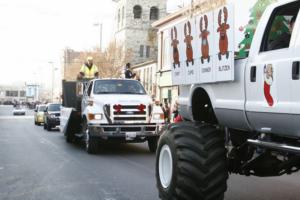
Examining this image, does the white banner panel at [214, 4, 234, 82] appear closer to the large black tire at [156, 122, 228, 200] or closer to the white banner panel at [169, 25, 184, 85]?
the large black tire at [156, 122, 228, 200]

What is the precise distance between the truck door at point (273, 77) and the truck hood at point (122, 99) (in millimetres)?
8926

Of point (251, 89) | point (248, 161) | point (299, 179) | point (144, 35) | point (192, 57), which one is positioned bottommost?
point (299, 179)

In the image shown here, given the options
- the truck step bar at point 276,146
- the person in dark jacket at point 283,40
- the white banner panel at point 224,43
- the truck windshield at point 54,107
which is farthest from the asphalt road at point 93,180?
the truck windshield at point 54,107

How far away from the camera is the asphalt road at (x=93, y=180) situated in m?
8.09

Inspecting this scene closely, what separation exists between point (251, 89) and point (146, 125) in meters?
9.12

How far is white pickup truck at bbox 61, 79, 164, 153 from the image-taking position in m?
14.5

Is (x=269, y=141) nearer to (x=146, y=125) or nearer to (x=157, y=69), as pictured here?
(x=146, y=125)

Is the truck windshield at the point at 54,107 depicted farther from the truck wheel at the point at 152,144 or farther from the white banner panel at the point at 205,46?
the white banner panel at the point at 205,46

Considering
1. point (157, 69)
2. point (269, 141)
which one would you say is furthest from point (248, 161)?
point (157, 69)

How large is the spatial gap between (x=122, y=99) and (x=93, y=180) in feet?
17.9

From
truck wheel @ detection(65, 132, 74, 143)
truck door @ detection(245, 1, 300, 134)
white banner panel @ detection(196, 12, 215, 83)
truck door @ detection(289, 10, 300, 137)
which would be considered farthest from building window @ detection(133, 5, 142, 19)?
truck door @ detection(289, 10, 300, 137)

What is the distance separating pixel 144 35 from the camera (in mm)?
70000

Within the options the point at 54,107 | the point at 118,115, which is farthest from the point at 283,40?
the point at 54,107

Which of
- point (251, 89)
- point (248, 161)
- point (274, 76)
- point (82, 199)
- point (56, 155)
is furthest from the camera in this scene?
point (56, 155)
